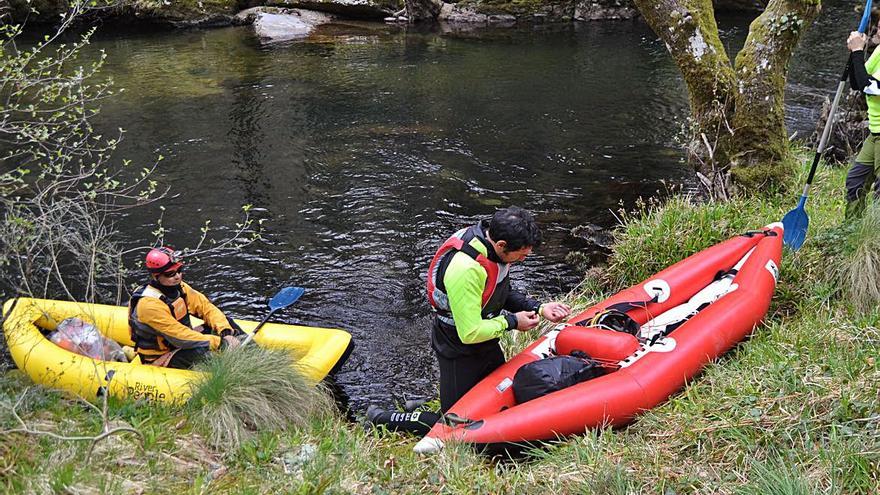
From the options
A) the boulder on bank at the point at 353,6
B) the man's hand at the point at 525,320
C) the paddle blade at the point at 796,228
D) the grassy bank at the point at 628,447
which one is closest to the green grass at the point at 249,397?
the grassy bank at the point at 628,447

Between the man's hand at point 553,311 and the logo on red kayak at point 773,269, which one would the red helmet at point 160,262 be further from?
the logo on red kayak at point 773,269

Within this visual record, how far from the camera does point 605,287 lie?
639cm

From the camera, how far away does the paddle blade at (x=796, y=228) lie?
5.43m

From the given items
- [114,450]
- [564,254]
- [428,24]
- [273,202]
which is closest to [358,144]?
[273,202]

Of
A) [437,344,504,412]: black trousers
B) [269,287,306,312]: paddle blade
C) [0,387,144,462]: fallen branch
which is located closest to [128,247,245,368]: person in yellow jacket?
[269,287,306,312]: paddle blade

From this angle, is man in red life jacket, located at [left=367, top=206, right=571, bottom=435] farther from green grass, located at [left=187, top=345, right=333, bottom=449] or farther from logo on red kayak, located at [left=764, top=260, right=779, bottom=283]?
logo on red kayak, located at [left=764, top=260, right=779, bottom=283]

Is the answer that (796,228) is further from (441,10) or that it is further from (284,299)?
(441,10)

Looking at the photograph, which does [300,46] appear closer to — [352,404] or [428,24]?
[428,24]

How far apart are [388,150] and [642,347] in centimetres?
688

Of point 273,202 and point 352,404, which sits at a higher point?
point 273,202

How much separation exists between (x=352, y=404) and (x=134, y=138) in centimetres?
754

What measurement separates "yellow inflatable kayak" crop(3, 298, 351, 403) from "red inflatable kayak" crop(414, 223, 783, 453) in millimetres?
1482

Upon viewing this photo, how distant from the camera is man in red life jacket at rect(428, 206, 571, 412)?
383 cm

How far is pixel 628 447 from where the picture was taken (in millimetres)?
3520
